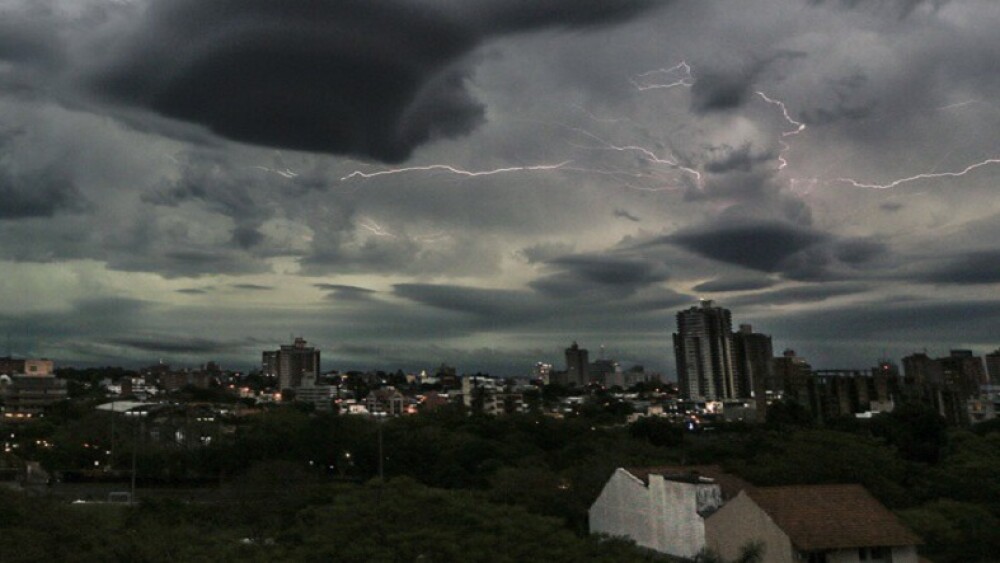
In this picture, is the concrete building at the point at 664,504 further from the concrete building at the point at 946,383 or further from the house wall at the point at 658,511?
the concrete building at the point at 946,383

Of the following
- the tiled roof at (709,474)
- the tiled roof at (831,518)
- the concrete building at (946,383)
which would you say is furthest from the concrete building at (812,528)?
the concrete building at (946,383)

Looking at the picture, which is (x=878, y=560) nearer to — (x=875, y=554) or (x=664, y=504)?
(x=875, y=554)

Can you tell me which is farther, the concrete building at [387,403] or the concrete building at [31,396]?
the concrete building at [387,403]

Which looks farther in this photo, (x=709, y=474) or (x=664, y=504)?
(x=709, y=474)

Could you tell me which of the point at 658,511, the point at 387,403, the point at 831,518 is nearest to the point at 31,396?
the point at 387,403

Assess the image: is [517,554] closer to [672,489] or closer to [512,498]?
[672,489]

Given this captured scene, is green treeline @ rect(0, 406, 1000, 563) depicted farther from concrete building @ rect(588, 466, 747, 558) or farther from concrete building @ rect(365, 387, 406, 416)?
concrete building @ rect(365, 387, 406, 416)
